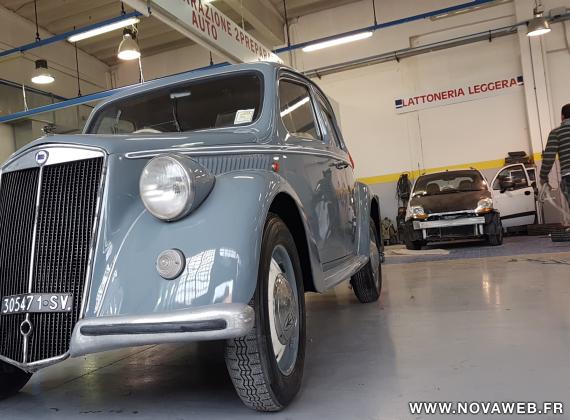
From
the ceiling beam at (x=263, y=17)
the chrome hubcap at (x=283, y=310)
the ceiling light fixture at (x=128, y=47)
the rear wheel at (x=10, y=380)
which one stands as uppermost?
the ceiling beam at (x=263, y=17)

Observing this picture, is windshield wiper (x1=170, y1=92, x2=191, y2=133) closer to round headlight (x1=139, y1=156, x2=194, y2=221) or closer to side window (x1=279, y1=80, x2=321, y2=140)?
side window (x1=279, y1=80, x2=321, y2=140)

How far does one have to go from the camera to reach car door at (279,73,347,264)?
2.72 meters

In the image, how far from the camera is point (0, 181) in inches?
81.6

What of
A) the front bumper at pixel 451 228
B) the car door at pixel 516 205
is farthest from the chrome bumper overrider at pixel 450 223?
the car door at pixel 516 205

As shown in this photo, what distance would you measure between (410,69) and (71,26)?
884cm

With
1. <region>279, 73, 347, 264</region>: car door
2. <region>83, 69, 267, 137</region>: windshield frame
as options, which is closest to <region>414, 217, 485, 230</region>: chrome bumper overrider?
<region>279, 73, 347, 264</region>: car door

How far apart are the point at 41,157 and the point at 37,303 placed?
0.57 m

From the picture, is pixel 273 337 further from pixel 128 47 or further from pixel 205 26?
pixel 128 47

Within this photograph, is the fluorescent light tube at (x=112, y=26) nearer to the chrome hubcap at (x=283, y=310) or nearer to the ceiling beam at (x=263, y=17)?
the ceiling beam at (x=263, y=17)

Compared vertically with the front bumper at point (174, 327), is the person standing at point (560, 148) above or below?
above

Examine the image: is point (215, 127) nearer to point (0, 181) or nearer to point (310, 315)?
point (0, 181)

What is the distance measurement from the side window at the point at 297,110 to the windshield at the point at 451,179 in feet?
20.0

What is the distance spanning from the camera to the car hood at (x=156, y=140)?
1.92m

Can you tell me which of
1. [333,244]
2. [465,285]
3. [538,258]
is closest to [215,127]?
[333,244]
